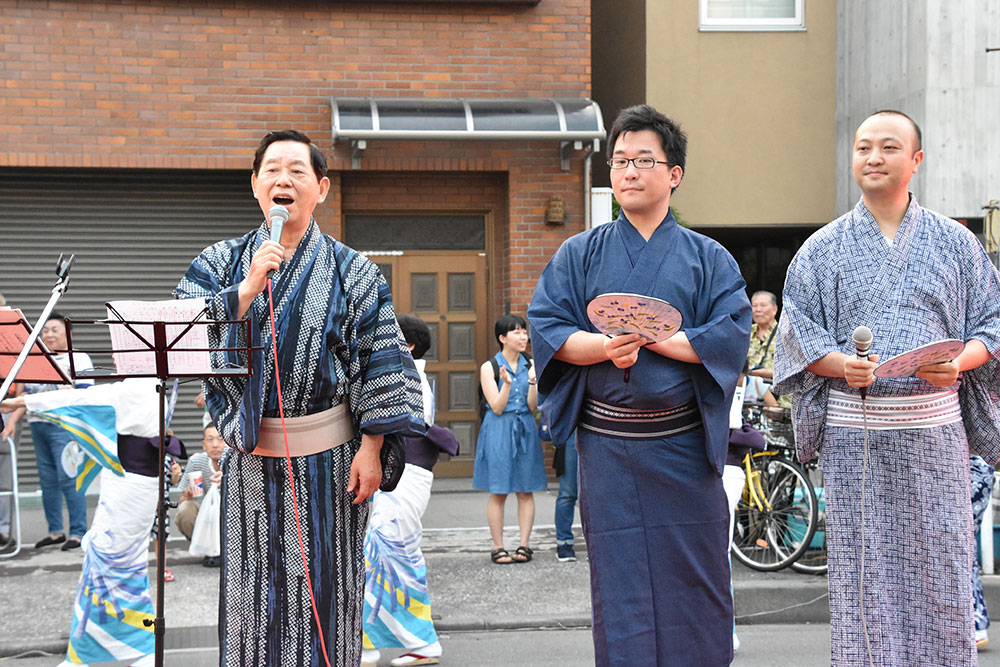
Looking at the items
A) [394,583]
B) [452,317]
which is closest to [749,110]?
[452,317]

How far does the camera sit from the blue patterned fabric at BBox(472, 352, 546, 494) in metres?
7.09

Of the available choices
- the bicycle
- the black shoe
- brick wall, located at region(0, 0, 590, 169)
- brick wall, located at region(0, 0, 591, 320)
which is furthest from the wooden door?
the bicycle

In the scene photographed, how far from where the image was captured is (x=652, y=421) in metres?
3.38

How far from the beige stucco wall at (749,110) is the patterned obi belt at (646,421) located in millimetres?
7815

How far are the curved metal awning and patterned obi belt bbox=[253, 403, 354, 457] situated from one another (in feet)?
18.6

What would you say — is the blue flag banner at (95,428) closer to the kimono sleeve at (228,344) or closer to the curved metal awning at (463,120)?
the kimono sleeve at (228,344)

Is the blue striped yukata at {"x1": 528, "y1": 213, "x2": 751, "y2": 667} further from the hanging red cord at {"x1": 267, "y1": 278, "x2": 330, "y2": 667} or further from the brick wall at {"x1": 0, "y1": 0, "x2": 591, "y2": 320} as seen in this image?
the brick wall at {"x1": 0, "y1": 0, "x2": 591, "y2": 320}

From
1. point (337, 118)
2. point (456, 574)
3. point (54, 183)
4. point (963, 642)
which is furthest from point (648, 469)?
point (54, 183)

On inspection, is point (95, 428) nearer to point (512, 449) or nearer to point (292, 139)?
point (292, 139)

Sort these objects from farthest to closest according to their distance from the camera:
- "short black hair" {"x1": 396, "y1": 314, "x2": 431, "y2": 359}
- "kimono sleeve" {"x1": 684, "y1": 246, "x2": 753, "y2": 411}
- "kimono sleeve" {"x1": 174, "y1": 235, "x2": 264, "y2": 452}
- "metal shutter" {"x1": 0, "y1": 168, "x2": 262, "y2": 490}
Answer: "metal shutter" {"x1": 0, "y1": 168, "x2": 262, "y2": 490} < "short black hair" {"x1": 396, "y1": 314, "x2": 431, "y2": 359} < "kimono sleeve" {"x1": 684, "y1": 246, "x2": 753, "y2": 411} < "kimono sleeve" {"x1": 174, "y1": 235, "x2": 264, "y2": 452}

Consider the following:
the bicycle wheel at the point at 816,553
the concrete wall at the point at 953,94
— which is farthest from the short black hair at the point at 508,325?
the concrete wall at the point at 953,94

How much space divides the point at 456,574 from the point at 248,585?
3.54 m

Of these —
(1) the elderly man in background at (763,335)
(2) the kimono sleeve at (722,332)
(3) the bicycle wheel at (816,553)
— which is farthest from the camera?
(1) the elderly man in background at (763,335)

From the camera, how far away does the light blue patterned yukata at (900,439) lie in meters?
3.64
